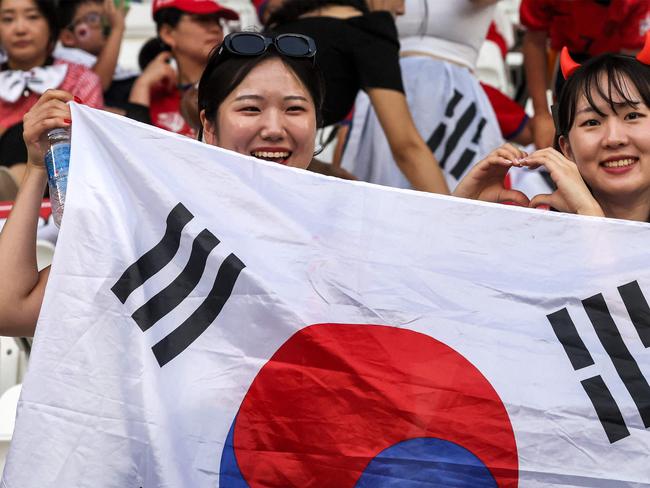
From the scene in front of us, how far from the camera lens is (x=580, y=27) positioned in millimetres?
4508

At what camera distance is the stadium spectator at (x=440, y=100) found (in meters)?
4.27

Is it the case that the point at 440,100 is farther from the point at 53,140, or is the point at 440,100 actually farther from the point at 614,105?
the point at 53,140

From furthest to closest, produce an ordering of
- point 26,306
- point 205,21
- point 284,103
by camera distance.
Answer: point 205,21 < point 284,103 < point 26,306

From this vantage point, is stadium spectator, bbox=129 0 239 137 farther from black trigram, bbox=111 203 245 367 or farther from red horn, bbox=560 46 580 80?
black trigram, bbox=111 203 245 367

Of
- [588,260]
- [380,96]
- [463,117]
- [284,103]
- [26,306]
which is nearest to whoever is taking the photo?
[588,260]

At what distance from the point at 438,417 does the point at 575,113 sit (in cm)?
95

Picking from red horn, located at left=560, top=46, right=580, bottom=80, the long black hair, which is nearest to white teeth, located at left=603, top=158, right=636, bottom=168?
red horn, located at left=560, top=46, right=580, bottom=80

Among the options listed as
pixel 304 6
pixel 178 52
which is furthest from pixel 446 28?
pixel 178 52

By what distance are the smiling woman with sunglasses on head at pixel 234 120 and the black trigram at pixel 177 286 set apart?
A: 35 cm

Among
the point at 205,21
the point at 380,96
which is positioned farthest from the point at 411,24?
the point at 205,21

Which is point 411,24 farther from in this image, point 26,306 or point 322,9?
point 26,306

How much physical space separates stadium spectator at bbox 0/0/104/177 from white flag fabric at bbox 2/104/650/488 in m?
2.41

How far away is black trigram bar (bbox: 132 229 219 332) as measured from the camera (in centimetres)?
236

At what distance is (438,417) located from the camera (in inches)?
90.9
